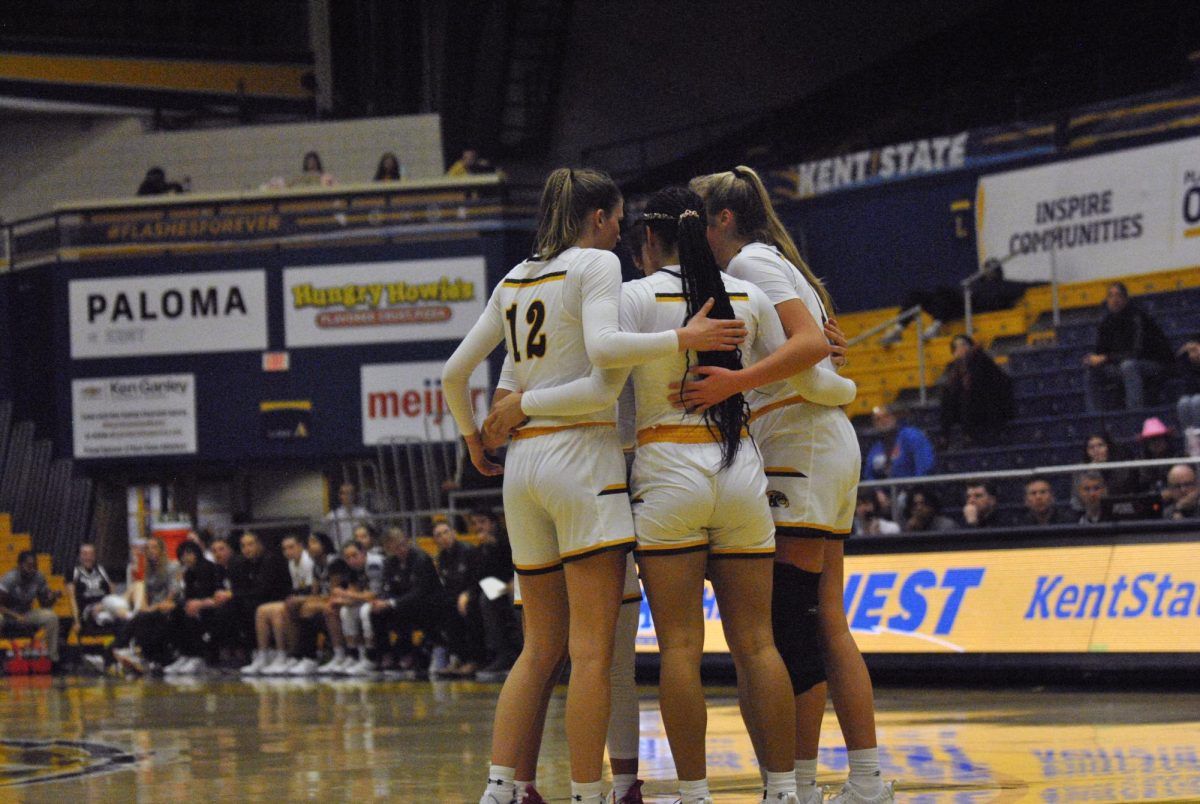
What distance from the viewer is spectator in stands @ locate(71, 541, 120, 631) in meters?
21.0

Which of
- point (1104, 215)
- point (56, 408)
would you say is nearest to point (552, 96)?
point (56, 408)

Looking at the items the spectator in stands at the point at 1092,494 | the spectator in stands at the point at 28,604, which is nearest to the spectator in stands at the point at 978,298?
the spectator in stands at the point at 1092,494

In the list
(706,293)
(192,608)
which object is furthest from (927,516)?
(192,608)

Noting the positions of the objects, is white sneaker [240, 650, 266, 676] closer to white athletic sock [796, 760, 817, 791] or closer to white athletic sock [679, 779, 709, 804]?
white athletic sock [796, 760, 817, 791]

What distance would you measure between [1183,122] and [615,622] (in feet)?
52.8

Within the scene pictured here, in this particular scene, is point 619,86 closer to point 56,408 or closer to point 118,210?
point 118,210

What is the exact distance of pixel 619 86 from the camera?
3020 cm

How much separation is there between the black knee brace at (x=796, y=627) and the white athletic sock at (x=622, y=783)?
2.07ft

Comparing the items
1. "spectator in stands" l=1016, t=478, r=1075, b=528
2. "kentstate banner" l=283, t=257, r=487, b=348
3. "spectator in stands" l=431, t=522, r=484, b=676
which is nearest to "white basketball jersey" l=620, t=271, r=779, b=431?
"spectator in stands" l=1016, t=478, r=1075, b=528

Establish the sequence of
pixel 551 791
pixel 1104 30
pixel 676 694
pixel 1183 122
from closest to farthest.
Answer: pixel 676 694 → pixel 551 791 → pixel 1183 122 → pixel 1104 30

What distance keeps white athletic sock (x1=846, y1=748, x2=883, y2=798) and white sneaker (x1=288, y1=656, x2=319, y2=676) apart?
40.7 feet

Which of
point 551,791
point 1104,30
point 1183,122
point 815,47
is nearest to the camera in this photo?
point 551,791

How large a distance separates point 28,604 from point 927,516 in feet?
41.2

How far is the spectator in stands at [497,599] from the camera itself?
1513 cm
